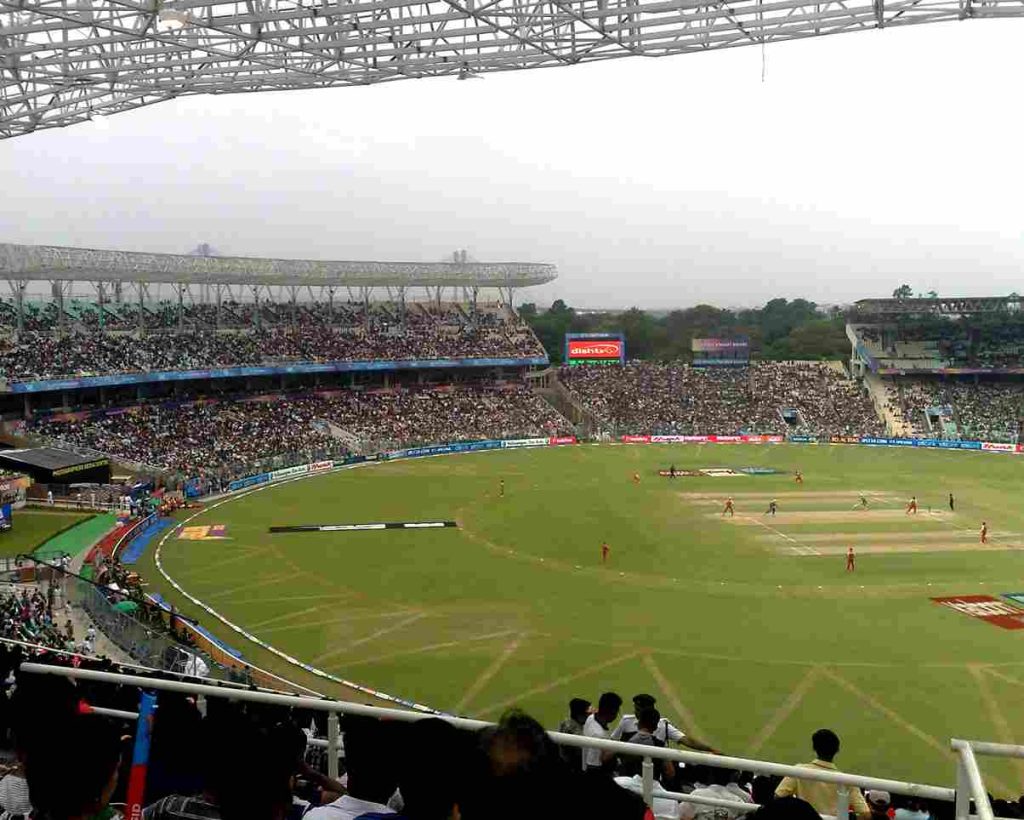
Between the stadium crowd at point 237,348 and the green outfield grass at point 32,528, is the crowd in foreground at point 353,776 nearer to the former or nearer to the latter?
the green outfield grass at point 32,528

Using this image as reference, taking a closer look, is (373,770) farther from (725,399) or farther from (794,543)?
(725,399)

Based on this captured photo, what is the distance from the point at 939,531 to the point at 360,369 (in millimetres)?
45982

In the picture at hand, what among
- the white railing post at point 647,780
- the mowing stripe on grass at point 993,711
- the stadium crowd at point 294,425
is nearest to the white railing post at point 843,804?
the white railing post at point 647,780

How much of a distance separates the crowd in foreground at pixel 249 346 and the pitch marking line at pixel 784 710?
1838 inches

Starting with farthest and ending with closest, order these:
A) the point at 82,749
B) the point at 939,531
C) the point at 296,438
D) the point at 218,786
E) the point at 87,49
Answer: the point at 296,438 → the point at 939,531 → the point at 87,49 → the point at 218,786 → the point at 82,749

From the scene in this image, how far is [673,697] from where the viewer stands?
18141mm

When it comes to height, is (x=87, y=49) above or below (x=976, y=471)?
above

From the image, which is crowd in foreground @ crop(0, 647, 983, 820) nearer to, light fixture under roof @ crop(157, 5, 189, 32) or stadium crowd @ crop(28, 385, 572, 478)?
light fixture under roof @ crop(157, 5, 189, 32)

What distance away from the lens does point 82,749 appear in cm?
300

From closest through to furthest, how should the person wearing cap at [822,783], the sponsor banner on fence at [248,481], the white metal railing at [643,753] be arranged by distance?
the white metal railing at [643,753] → the person wearing cap at [822,783] → the sponsor banner on fence at [248,481]

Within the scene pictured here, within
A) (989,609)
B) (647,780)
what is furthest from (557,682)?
(647,780)

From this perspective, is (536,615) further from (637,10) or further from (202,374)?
(202,374)

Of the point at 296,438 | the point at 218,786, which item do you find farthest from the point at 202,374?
the point at 218,786

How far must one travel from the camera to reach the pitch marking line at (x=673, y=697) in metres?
16.6
